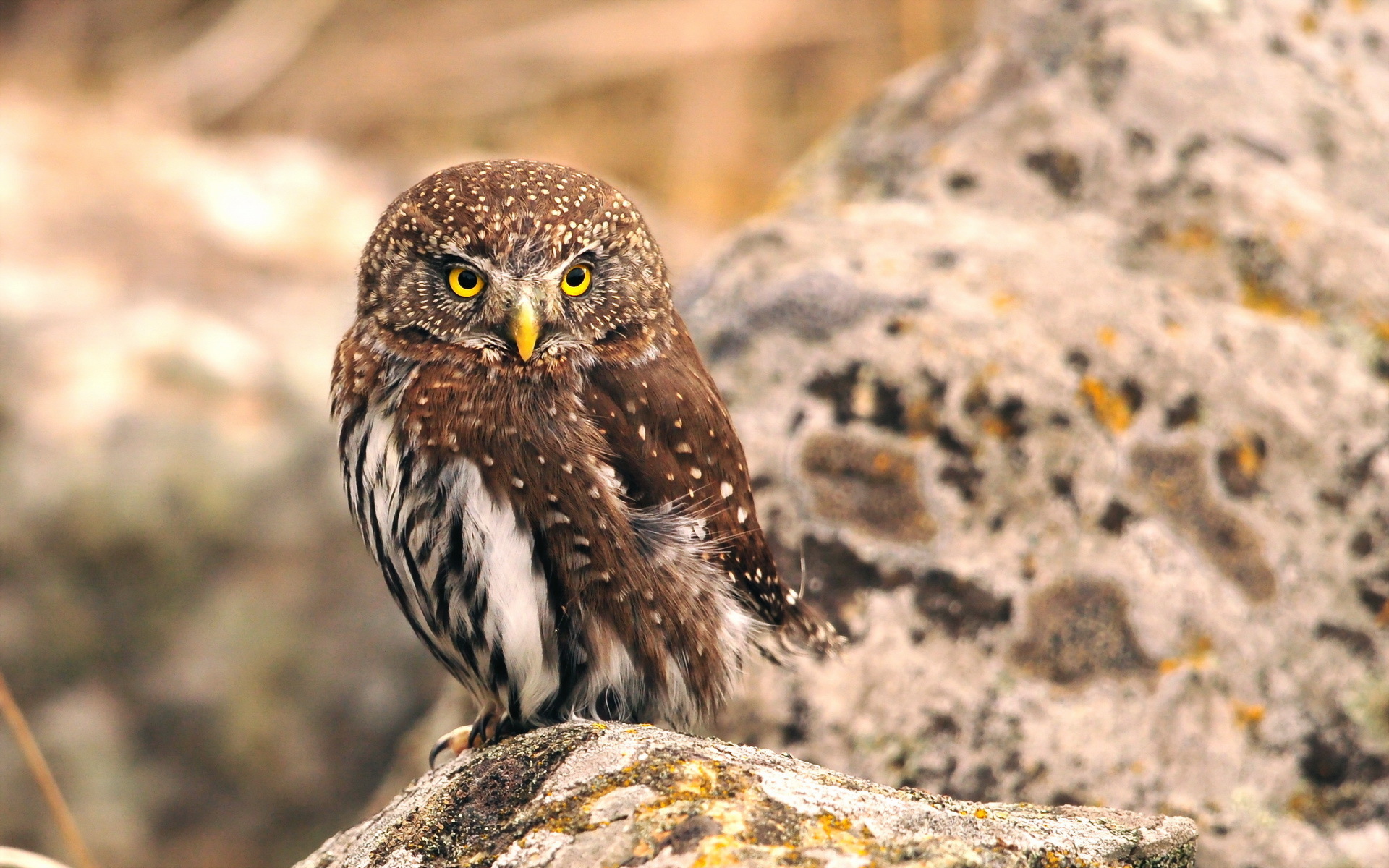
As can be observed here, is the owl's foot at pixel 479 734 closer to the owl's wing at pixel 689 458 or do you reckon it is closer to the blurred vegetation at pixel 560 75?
the owl's wing at pixel 689 458

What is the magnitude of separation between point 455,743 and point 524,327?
110 cm

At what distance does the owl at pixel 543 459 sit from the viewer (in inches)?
105

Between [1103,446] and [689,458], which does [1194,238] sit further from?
[689,458]

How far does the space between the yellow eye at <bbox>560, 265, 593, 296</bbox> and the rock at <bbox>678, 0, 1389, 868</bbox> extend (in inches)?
34.5

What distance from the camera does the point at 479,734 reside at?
10.0 ft

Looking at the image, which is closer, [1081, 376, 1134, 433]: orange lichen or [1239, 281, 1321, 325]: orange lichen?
[1081, 376, 1134, 433]: orange lichen

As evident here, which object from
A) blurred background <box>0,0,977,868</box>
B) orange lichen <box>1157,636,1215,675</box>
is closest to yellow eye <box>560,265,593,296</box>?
blurred background <box>0,0,977,868</box>

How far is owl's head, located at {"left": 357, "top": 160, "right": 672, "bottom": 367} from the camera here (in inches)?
107

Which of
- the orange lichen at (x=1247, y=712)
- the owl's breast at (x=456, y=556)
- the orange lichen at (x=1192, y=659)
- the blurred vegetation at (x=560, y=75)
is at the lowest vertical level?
the orange lichen at (x=1247, y=712)

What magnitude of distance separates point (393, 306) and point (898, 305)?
1489 mm

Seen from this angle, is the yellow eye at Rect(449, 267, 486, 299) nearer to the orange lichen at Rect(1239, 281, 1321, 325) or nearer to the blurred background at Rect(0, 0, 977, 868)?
the blurred background at Rect(0, 0, 977, 868)

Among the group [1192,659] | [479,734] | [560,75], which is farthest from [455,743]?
[560,75]

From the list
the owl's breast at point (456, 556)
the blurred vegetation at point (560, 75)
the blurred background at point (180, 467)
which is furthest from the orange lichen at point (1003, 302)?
the blurred vegetation at point (560, 75)

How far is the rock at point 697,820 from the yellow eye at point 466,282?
0.98 m
